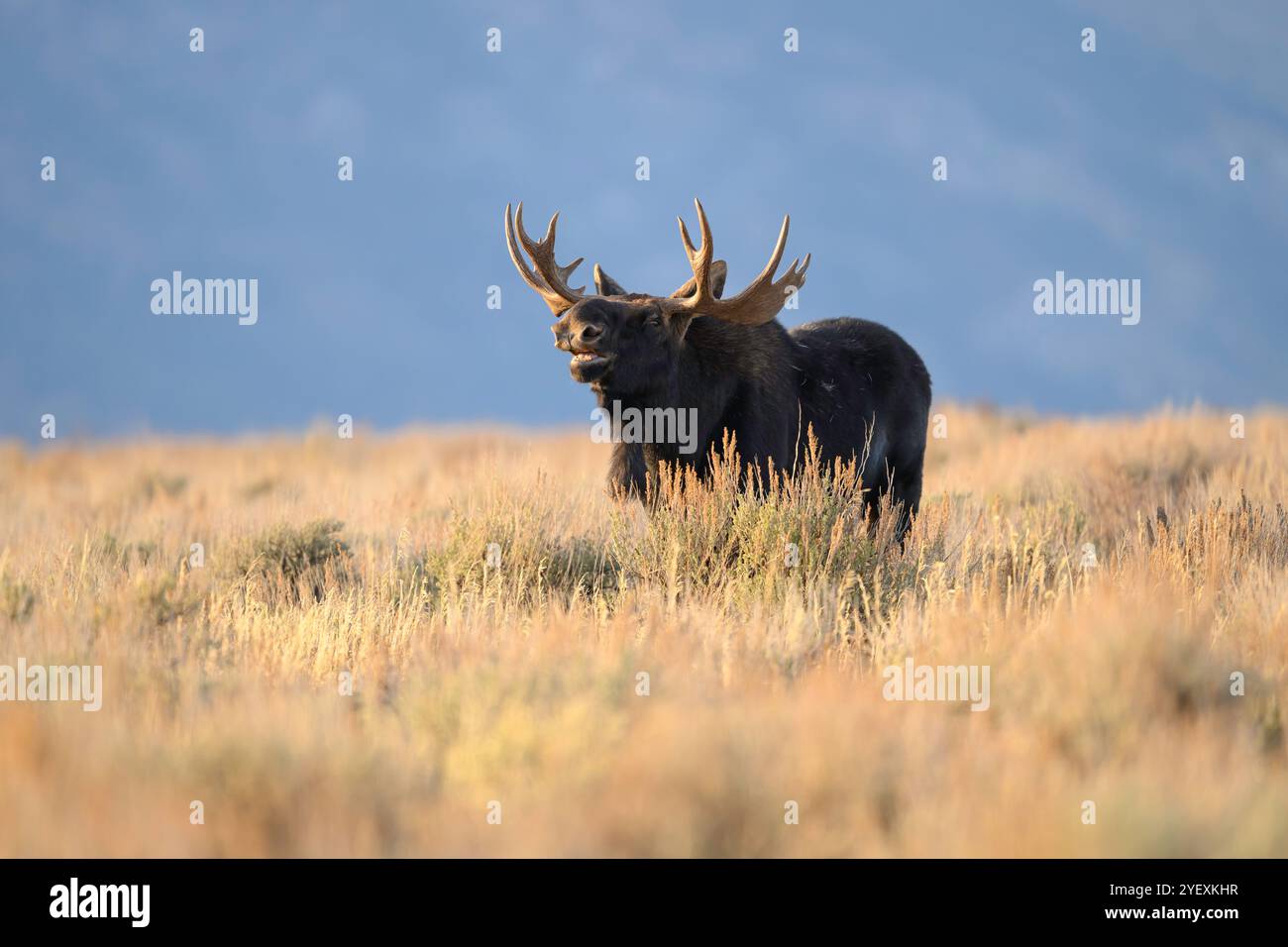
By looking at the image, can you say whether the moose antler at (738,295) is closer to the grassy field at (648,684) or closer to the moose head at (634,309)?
the moose head at (634,309)

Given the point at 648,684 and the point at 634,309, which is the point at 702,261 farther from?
the point at 648,684

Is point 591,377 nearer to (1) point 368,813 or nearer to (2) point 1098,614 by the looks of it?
(2) point 1098,614

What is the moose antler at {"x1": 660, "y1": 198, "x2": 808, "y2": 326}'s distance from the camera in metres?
8.48

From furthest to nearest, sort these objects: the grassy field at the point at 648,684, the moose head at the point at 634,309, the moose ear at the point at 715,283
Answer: the moose ear at the point at 715,283 < the moose head at the point at 634,309 < the grassy field at the point at 648,684

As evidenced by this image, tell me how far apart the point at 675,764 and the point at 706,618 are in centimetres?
273

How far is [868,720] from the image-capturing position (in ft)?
15.7

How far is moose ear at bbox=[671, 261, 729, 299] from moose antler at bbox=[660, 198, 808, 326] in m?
0.01

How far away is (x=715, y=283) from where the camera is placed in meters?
8.95

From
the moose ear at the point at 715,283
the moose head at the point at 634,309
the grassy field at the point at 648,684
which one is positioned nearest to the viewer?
the grassy field at the point at 648,684

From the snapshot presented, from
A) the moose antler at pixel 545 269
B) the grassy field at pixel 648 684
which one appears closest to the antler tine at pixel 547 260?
the moose antler at pixel 545 269

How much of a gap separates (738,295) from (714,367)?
0.53 metres

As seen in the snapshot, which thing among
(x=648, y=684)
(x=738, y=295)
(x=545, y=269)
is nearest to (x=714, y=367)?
(x=738, y=295)

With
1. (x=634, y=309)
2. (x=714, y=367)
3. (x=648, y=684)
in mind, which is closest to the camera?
(x=648, y=684)

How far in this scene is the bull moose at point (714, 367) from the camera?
8250 millimetres
